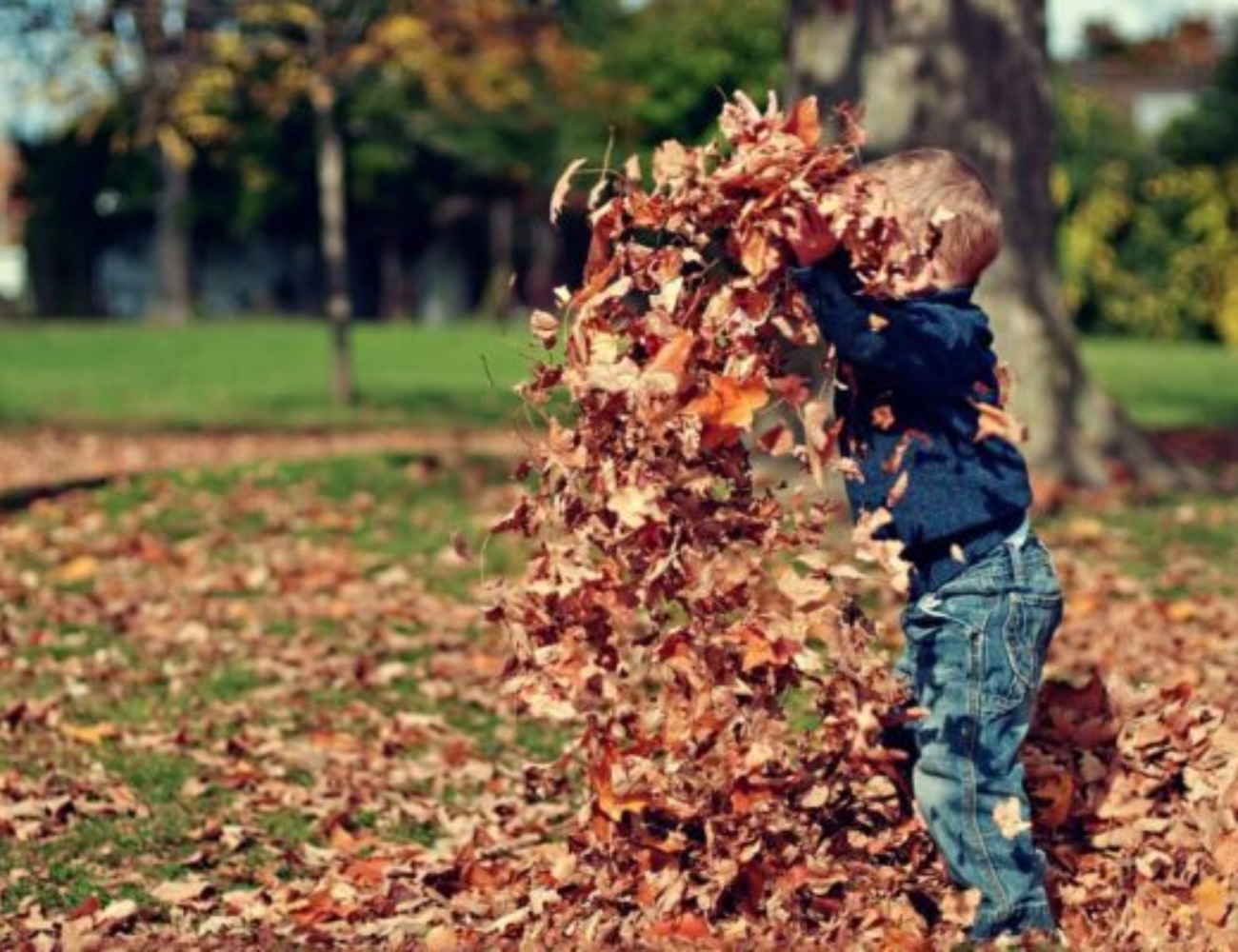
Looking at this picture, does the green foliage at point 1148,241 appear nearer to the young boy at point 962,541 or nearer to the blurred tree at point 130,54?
the blurred tree at point 130,54

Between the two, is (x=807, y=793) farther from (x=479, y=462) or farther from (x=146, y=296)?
(x=146, y=296)

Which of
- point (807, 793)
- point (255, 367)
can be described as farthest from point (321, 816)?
point (255, 367)

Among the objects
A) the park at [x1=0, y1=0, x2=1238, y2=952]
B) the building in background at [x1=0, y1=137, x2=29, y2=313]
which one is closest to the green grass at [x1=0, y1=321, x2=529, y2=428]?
the park at [x1=0, y1=0, x2=1238, y2=952]

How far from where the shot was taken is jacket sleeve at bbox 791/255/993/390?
443cm

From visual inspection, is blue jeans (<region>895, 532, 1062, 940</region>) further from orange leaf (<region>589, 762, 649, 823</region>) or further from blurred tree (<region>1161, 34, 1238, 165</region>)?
blurred tree (<region>1161, 34, 1238, 165</region>)

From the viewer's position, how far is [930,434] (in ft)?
15.0

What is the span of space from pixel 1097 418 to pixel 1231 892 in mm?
8130

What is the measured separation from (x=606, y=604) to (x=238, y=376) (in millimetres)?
21867

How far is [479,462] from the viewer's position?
13.1 m

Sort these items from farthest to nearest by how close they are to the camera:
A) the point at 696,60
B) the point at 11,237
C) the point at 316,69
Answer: the point at 11,237 → the point at 696,60 → the point at 316,69

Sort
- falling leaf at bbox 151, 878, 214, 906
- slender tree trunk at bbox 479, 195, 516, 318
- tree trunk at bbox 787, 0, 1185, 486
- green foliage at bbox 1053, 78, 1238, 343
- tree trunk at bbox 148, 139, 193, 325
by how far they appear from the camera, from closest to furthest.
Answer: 1. falling leaf at bbox 151, 878, 214, 906
2. tree trunk at bbox 787, 0, 1185, 486
3. green foliage at bbox 1053, 78, 1238, 343
4. tree trunk at bbox 148, 139, 193, 325
5. slender tree trunk at bbox 479, 195, 516, 318

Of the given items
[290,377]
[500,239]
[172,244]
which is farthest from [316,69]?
[500,239]

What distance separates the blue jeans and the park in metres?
0.09

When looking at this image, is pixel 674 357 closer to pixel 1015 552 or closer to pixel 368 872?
pixel 1015 552
